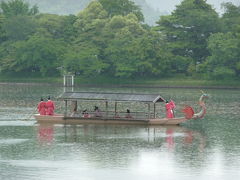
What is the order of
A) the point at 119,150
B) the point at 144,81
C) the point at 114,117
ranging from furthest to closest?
the point at 144,81
the point at 114,117
the point at 119,150

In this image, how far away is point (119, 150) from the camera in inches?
1997

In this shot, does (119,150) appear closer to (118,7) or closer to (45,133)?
(45,133)

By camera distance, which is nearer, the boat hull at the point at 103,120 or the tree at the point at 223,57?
the boat hull at the point at 103,120

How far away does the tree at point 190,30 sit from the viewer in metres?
148

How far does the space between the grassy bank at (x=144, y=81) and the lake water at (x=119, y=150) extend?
2471 inches

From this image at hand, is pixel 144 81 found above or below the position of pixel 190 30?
below

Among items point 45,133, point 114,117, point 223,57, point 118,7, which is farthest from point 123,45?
point 45,133

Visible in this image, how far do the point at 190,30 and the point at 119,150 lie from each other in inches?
4026

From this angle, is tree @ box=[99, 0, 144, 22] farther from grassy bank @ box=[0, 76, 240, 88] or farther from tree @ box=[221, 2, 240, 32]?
grassy bank @ box=[0, 76, 240, 88]

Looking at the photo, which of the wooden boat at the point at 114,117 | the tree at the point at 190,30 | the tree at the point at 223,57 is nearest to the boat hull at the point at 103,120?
the wooden boat at the point at 114,117

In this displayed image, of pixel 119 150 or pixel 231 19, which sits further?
pixel 231 19

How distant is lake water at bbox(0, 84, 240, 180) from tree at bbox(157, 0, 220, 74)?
73.7 m

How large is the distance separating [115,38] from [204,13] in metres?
20.3

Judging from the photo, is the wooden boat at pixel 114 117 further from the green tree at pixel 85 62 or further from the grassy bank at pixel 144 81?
the green tree at pixel 85 62
